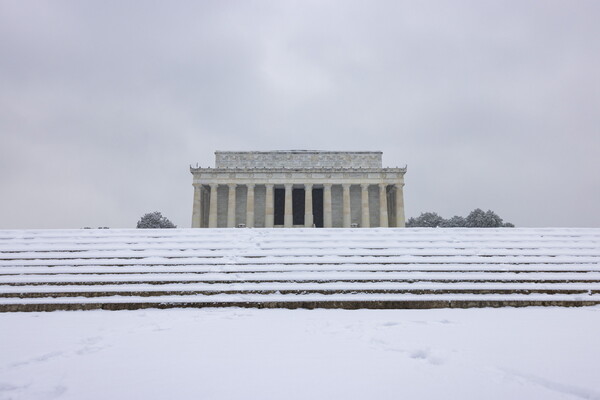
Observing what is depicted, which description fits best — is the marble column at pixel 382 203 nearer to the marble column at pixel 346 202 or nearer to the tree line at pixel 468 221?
the marble column at pixel 346 202

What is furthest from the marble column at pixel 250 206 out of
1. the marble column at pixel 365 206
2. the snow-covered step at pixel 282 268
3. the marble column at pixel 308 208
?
the snow-covered step at pixel 282 268

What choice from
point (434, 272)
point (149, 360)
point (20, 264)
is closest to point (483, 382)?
point (149, 360)

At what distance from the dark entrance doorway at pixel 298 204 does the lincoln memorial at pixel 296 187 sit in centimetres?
195

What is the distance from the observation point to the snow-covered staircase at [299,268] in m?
7.59

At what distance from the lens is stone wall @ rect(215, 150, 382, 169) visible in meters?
41.5

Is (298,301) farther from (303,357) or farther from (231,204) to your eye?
(231,204)

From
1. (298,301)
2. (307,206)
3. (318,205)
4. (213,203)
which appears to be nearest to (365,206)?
(307,206)

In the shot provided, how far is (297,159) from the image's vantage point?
137 ft

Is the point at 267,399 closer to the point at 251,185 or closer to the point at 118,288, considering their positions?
the point at 118,288

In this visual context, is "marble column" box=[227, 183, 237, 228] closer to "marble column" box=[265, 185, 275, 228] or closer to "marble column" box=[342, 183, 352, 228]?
"marble column" box=[265, 185, 275, 228]

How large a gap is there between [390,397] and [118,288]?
7.44 metres

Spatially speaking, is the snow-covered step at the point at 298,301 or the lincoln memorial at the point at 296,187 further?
the lincoln memorial at the point at 296,187

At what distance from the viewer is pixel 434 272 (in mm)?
8875

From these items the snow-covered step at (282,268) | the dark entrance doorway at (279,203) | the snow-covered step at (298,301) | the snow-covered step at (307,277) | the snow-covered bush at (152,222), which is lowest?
the snow-covered step at (298,301)
